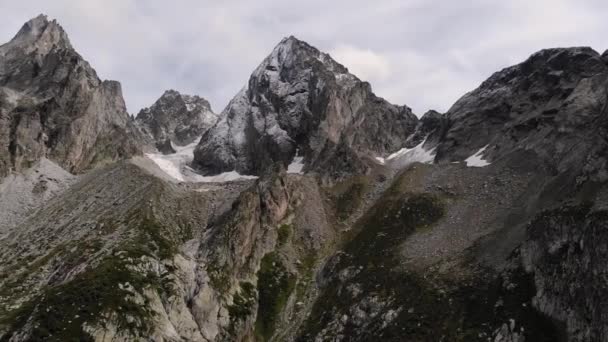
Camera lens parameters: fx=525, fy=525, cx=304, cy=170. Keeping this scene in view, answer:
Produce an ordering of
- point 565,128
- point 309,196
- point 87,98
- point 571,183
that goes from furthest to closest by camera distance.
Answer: point 87,98
point 309,196
point 565,128
point 571,183

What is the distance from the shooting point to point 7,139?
122 m

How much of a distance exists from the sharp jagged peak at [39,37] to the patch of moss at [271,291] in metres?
125

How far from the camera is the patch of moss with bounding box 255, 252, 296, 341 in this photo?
79.8 m

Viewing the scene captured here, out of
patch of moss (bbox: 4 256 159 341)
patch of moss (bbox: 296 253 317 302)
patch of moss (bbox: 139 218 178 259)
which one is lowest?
patch of moss (bbox: 296 253 317 302)

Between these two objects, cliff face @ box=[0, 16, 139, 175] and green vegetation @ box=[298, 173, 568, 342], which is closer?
green vegetation @ box=[298, 173, 568, 342]

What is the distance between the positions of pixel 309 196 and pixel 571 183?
58.9 meters

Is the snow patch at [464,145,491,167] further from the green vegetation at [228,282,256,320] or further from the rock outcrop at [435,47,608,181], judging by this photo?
the green vegetation at [228,282,256,320]

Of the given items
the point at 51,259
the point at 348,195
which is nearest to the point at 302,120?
the point at 348,195

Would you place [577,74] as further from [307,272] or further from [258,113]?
[258,113]

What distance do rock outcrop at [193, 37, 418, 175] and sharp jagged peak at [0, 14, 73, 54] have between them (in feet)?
205

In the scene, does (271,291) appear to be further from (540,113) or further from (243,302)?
(540,113)

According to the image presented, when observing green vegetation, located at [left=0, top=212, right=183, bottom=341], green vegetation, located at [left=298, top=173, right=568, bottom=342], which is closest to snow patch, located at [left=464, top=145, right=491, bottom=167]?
green vegetation, located at [left=298, top=173, right=568, bottom=342]

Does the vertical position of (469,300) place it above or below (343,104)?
below

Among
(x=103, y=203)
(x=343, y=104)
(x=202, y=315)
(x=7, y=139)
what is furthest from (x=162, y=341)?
(x=343, y=104)
